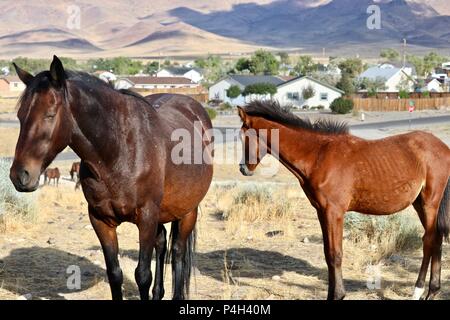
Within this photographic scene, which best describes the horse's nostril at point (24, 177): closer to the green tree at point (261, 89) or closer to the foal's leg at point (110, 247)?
the foal's leg at point (110, 247)

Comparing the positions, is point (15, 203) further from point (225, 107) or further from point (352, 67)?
point (352, 67)

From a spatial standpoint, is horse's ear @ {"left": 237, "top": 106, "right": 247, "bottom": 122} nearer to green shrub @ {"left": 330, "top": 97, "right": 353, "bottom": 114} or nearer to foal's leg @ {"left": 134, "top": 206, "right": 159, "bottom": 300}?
foal's leg @ {"left": 134, "top": 206, "right": 159, "bottom": 300}

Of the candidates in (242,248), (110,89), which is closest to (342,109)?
(242,248)

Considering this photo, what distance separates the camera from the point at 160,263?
7.38m

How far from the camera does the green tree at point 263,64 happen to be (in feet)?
329

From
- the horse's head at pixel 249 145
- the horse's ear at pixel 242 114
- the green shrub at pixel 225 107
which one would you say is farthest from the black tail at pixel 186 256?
the green shrub at pixel 225 107

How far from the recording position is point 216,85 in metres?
78.1

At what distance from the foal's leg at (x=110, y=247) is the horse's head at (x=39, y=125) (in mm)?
1029

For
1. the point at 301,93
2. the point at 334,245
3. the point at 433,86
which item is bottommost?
the point at 334,245

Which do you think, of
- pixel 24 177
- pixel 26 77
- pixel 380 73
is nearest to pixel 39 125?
pixel 24 177

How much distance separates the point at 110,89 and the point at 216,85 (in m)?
72.5

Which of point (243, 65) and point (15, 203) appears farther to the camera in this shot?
point (243, 65)

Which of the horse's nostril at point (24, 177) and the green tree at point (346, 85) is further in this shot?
the green tree at point (346, 85)

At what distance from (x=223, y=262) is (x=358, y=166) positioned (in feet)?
9.27
